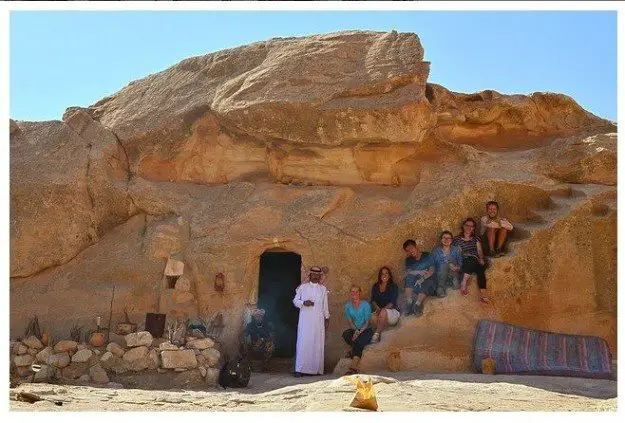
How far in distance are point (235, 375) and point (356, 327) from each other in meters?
1.65

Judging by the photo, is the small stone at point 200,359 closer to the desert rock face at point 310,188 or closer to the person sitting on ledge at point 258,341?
the person sitting on ledge at point 258,341

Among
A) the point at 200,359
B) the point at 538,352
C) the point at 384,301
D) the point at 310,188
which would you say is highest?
the point at 310,188

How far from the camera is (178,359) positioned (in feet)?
28.3

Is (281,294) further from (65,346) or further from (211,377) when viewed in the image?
(65,346)

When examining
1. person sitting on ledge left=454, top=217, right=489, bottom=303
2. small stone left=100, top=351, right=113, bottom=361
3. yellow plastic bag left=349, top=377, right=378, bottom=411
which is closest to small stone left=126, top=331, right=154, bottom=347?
small stone left=100, top=351, right=113, bottom=361

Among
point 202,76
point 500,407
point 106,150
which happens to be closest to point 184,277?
point 106,150

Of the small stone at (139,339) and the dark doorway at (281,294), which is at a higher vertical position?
the dark doorway at (281,294)

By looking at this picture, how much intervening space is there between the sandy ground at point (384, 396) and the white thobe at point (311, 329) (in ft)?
2.33

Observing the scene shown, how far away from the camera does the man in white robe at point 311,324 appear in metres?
9.09

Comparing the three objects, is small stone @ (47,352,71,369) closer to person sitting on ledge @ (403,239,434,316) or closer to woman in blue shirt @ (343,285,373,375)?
woman in blue shirt @ (343,285,373,375)

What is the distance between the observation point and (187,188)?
10.7 m

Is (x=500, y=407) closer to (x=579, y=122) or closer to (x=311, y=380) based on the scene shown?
(x=311, y=380)

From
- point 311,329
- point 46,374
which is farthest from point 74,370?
point 311,329

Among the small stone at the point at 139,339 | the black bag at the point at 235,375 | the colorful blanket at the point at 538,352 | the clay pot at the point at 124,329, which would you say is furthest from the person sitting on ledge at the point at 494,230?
the clay pot at the point at 124,329
